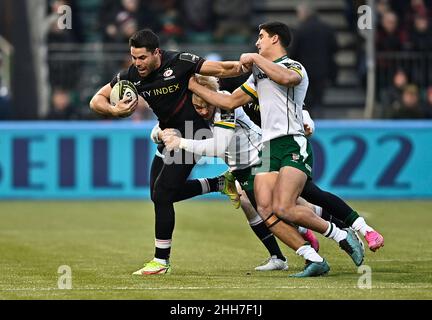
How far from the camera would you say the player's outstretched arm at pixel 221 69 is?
11.3m

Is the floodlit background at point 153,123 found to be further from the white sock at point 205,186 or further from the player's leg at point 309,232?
the white sock at point 205,186

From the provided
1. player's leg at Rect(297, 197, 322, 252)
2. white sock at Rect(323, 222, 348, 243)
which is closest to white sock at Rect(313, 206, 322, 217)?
player's leg at Rect(297, 197, 322, 252)

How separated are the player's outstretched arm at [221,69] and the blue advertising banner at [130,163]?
30.1 ft

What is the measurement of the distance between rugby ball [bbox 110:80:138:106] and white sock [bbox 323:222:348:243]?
2119 millimetres

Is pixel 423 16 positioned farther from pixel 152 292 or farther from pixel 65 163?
pixel 152 292

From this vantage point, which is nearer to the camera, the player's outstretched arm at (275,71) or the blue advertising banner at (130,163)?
the player's outstretched arm at (275,71)

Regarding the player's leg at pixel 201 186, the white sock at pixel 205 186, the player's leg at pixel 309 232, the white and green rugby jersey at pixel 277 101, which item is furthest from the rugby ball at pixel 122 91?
the player's leg at pixel 309 232

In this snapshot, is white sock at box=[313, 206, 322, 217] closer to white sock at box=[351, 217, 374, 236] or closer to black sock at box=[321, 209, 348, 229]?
black sock at box=[321, 209, 348, 229]

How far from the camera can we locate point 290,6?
Result: 26.3 metres

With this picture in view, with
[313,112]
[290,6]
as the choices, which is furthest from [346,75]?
[313,112]

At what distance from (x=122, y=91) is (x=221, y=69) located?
94 cm

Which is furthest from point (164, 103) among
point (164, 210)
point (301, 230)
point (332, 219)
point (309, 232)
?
point (332, 219)

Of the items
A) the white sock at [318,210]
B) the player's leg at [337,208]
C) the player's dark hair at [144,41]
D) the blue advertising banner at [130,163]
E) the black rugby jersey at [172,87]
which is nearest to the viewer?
the player's dark hair at [144,41]
